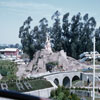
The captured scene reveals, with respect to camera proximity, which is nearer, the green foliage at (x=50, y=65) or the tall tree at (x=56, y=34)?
the green foliage at (x=50, y=65)

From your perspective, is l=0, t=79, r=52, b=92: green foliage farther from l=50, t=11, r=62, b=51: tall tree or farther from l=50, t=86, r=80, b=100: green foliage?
l=50, t=11, r=62, b=51: tall tree

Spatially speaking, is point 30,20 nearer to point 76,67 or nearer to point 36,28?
point 36,28

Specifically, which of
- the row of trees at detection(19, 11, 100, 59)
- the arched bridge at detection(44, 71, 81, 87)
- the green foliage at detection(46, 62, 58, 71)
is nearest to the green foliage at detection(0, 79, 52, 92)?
the arched bridge at detection(44, 71, 81, 87)

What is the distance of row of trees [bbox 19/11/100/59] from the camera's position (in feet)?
127

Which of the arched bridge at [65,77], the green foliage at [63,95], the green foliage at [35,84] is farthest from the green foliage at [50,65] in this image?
the green foliage at [63,95]

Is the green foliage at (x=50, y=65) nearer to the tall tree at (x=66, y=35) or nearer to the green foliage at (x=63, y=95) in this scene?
the tall tree at (x=66, y=35)

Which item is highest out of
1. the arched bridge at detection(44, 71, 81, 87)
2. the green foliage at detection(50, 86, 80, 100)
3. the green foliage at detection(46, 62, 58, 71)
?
the green foliage at detection(46, 62, 58, 71)

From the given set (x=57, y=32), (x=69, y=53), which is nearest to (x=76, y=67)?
(x=69, y=53)

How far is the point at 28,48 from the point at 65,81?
11.7m

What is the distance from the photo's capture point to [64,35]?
4034 centimetres

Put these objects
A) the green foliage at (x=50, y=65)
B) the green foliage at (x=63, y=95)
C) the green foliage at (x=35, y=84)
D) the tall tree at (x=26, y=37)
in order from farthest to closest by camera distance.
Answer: the tall tree at (x=26, y=37) → the green foliage at (x=50, y=65) → the green foliage at (x=35, y=84) → the green foliage at (x=63, y=95)

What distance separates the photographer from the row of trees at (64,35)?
38.8m

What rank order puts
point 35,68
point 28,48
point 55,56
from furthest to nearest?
point 28,48 → point 55,56 → point 35,68

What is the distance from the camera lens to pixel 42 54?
2975 cm
